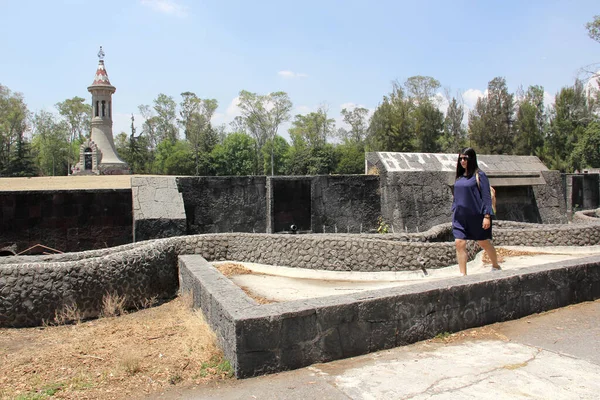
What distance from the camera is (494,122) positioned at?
48.9m

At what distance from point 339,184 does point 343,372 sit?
9.18 meters

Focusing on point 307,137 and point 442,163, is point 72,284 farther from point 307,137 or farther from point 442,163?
point 307,137

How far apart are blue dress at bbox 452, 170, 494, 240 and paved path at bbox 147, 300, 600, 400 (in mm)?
1717

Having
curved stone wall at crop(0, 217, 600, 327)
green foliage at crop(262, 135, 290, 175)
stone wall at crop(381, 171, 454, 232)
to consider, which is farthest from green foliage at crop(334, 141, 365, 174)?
curved stone wall at crop(0, 217, 600, 327)

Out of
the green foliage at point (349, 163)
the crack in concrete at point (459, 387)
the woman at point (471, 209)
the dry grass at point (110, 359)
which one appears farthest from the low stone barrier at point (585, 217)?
the green foliage at point (349, 163)

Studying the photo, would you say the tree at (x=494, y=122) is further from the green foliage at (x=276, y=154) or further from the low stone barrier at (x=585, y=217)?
the low stone barrier at (x=585, y=217)

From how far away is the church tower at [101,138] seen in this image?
46.2 meters

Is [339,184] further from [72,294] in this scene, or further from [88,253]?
[72,294]

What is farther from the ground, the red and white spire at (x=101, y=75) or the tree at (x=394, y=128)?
the red and white spire at (x=101, y=75)

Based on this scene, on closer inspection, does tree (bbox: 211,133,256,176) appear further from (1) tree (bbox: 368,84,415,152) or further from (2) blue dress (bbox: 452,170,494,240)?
(2) blue dress (bbox: 452,170,494,240)

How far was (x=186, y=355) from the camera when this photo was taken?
163 inches

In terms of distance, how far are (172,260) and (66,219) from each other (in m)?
3.50

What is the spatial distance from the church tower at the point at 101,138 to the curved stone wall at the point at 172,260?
41.3 m

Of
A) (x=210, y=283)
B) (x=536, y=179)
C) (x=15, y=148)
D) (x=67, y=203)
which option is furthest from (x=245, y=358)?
(x=15, y=148)
